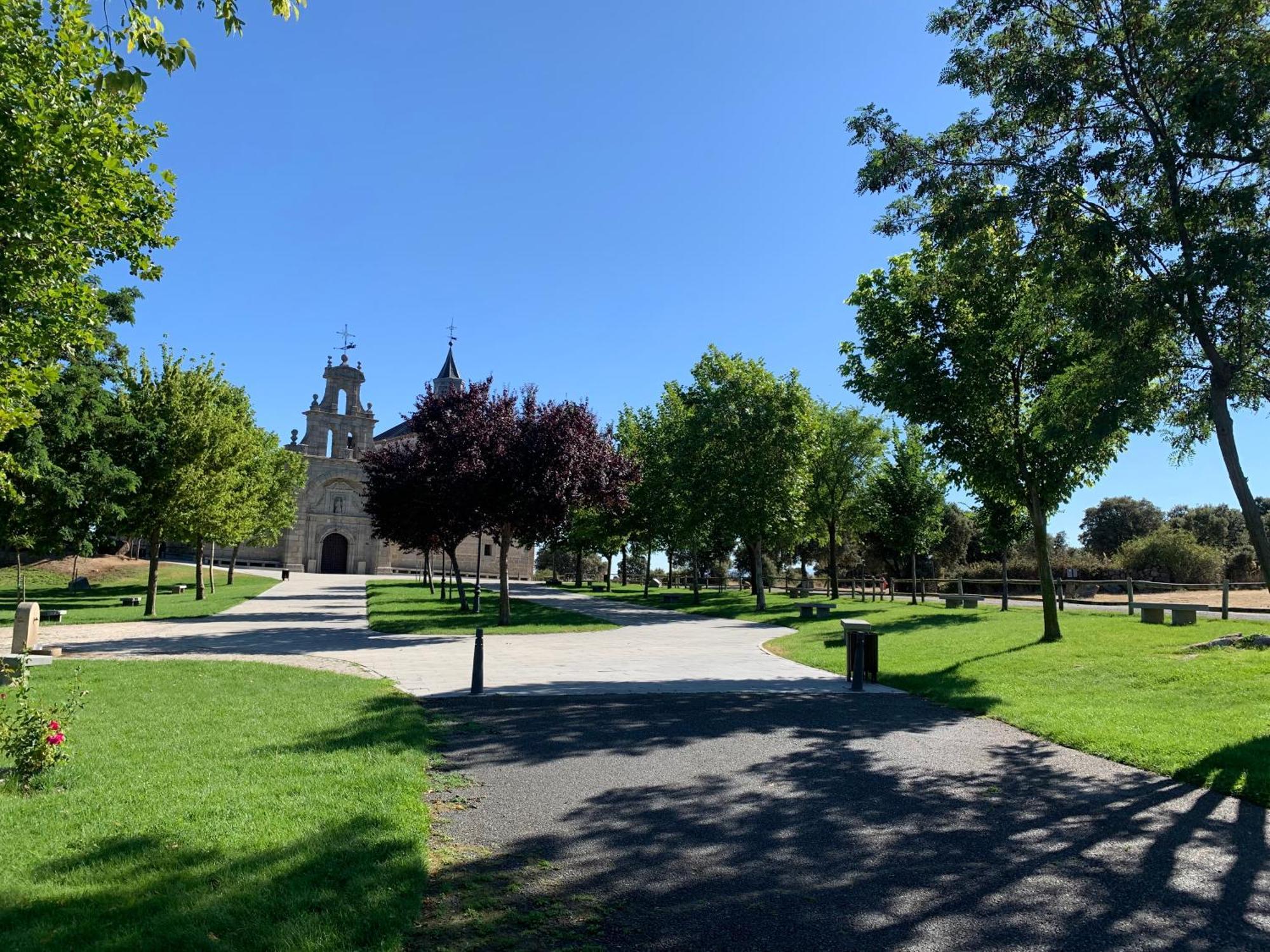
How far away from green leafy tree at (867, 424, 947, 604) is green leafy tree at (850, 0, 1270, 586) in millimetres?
23703

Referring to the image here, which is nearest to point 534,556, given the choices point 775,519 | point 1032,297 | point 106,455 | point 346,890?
point 775,519

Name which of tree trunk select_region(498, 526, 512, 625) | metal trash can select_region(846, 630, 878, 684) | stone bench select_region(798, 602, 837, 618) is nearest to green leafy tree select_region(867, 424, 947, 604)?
stone bench select_region(798, 602, 837, 618)

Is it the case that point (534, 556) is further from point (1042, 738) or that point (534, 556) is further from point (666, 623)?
point (1042, 738)

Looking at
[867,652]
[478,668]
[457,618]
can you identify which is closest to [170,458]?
[457,618]

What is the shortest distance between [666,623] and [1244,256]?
724 inches

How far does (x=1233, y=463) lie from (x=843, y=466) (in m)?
27.7

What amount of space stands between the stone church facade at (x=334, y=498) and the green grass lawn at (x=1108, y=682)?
52.8 meters

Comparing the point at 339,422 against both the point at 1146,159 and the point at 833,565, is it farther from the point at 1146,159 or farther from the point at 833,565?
the point at 1146,159

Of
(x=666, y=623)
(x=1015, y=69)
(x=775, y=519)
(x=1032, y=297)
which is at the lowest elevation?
(x=666, y=623)

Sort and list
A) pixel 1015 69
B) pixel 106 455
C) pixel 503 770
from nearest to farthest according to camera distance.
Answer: pixel 503 770 → pixel 1015 69 → pixel 106 455

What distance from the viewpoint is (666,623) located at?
79.6ft

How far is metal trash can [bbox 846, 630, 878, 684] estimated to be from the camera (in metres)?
11.9

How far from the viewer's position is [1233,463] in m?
8.95

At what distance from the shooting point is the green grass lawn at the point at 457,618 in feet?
67.3
